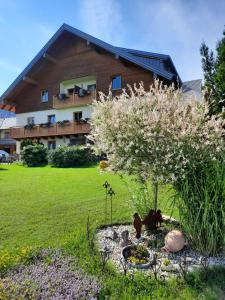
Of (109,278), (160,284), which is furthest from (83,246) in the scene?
(160,284)

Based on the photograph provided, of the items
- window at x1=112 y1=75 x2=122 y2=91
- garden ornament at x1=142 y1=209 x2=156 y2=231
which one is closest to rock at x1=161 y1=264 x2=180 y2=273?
garden ornament at x1=142 y1=209 x2=156 y2=231

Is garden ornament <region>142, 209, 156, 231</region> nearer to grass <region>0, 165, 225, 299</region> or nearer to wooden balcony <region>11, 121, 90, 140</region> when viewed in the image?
grass <region>0, 165, 225, 299</region>

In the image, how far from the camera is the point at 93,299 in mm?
2930

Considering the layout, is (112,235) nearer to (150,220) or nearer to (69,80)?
(150,220)

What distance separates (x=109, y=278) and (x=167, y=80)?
1845cm

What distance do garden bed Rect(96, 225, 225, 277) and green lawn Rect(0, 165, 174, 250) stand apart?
601mm

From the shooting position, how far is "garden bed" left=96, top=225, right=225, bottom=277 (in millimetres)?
3674

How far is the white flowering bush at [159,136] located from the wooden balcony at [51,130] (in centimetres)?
1961

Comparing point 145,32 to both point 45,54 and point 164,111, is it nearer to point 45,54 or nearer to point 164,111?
point 164,111

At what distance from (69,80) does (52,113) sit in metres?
3.67

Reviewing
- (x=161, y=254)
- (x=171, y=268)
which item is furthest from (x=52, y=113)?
(x=171, y=268)

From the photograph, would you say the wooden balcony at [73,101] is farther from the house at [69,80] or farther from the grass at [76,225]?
the grass at [76,225]

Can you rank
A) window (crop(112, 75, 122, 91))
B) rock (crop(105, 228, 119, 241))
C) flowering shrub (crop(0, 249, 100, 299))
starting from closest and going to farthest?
1. flowering shrub (crop(0, 249, 100, 299))
2. rock (crop(105, 228, 119, 241))
3. window (crop(112, 75, 122, 91))

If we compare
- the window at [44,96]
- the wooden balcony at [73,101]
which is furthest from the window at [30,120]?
the wooden balcony at [73,101]
